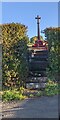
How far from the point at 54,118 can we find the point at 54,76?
9.71 ft

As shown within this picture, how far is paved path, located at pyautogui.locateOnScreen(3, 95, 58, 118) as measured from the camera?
220 inches

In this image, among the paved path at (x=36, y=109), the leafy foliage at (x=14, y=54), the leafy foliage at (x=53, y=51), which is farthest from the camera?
the leafy foliage at (x=53, y=51)

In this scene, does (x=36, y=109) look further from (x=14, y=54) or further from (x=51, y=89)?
(x=14, y=54)

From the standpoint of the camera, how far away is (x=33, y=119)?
17.9 feet

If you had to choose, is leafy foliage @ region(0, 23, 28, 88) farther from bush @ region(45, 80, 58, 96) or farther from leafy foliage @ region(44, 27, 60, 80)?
bush @ region(45, 80, 58, 96)

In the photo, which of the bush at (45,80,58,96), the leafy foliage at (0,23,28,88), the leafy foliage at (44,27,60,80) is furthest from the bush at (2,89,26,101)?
the leafy foliage at (44,27,60,80)

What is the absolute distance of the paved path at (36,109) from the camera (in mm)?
5586

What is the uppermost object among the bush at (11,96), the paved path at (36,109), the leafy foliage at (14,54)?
the leafy foliage at (14,54)

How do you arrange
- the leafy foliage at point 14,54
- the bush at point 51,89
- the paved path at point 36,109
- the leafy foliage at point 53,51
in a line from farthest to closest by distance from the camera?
the leafy foliage at point 53,51
the leafy foliage at point 14,54
the bush at point 51,89
the paved path at point 36,109

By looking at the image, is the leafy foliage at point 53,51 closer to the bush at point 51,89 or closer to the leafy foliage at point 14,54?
the bush at point 51,89

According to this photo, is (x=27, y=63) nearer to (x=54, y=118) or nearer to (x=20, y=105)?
(x=20, y=105)

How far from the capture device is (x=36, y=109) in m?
6.00

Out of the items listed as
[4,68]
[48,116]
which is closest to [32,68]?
[4,68]

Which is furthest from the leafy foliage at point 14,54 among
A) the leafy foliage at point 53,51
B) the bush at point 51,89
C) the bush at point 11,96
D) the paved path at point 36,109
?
the paved path at point 36,109
